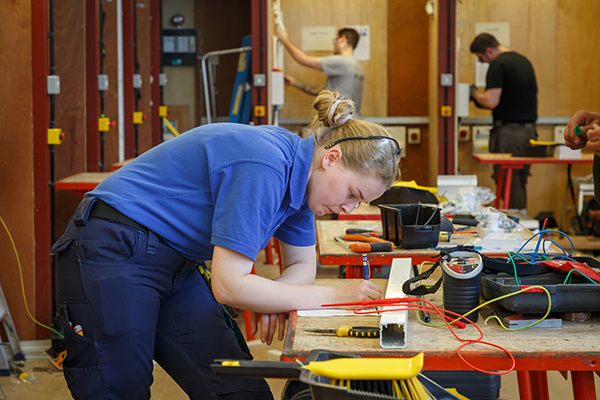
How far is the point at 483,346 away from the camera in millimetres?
1093

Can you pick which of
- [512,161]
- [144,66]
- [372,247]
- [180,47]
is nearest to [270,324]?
[372,247]

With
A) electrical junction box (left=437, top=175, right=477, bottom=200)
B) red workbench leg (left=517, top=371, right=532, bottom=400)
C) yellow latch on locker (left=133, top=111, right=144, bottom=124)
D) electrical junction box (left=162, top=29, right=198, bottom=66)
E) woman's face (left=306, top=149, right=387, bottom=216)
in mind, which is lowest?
red workbench leg (left=517, top=371, right=532, bottom=400)

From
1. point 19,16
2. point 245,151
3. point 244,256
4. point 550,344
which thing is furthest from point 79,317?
point 19,16

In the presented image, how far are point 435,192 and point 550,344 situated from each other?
6.40 ft

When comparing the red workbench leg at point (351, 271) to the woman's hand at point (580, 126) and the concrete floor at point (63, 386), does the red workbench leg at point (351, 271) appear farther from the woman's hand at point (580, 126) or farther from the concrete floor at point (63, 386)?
the woman's hand at point (580, 126)

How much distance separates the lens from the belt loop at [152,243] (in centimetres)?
132

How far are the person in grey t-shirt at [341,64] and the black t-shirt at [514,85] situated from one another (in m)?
1.09

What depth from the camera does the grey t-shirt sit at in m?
5.02

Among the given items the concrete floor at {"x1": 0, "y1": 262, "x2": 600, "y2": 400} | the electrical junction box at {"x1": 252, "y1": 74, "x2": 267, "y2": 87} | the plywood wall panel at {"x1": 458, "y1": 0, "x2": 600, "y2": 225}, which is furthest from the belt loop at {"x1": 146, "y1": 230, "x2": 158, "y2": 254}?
the plywood wall panel at {"x1": 458, "y1": 0, "x2": 600, "y2": 225}

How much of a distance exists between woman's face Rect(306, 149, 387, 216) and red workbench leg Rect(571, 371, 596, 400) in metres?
0.54

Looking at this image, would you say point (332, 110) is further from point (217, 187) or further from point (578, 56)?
point (578, 56)

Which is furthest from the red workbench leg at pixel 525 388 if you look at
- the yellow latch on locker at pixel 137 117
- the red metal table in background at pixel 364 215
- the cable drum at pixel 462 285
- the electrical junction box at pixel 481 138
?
the electrical junction box at pixel 481 138

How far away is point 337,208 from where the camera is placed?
1.35m

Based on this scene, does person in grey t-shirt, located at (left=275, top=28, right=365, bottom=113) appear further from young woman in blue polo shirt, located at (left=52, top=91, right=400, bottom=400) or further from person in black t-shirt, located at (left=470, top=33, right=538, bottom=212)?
young woman in blue polo shirt, located at (left=52, top=91, right=400, bottom=400)
